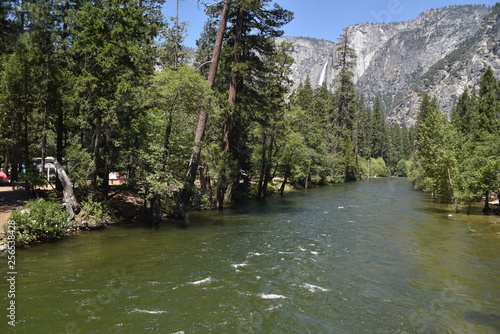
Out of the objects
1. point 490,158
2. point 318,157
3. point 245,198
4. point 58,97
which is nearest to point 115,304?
point 58,97

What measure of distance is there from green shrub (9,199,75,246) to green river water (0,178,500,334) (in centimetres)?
84

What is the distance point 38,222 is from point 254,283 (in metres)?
9.18

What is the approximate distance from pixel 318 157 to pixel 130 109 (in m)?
36.9

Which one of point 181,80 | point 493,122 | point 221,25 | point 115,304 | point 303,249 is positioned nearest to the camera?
point 115,304

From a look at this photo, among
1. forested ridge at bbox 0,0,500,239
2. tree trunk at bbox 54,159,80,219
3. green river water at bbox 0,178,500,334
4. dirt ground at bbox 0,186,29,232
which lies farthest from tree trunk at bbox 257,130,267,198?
dirt ground at bbox 0,186,29,232

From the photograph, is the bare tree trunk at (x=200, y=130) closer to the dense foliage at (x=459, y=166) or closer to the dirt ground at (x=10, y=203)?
the dirt ground at (x=10, y=203)

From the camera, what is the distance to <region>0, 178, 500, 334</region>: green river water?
22.7 feet

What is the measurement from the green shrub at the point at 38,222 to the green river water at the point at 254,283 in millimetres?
835

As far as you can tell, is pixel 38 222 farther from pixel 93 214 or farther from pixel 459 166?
pixel 459 166

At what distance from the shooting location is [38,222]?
12.7 metres

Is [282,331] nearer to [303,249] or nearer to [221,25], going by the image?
[303,249]

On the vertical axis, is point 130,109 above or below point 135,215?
above

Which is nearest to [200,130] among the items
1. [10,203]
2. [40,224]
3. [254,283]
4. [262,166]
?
[40,224]

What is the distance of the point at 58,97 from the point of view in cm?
1758
